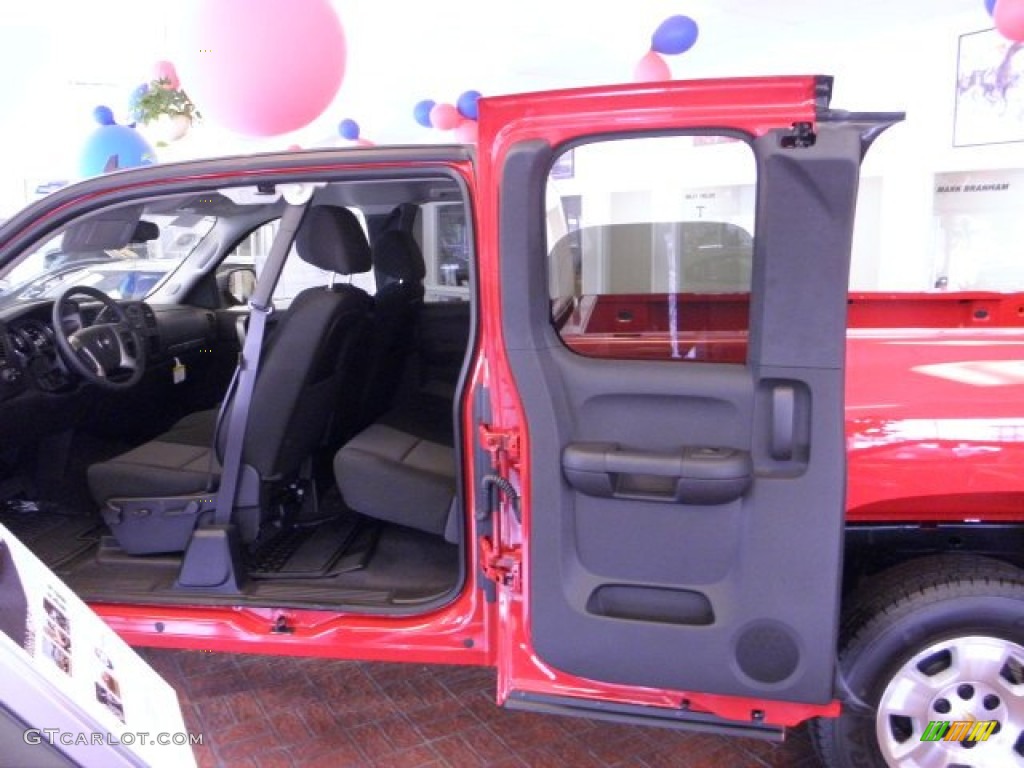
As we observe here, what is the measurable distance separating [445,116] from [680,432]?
6.07m

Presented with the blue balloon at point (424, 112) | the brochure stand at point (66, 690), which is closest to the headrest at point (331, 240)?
the brochure stand at point (66, 690)

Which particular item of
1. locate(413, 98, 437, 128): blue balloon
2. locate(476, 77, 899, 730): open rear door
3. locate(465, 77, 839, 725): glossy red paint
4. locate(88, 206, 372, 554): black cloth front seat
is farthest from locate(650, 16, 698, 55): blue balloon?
locate(465, 77, 839, 725): glossy red paint

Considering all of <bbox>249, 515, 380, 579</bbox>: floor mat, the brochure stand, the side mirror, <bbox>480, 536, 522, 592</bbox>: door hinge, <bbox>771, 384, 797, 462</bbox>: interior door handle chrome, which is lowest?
<bbox>249, 515, 380, 579</bbox>: floor mat

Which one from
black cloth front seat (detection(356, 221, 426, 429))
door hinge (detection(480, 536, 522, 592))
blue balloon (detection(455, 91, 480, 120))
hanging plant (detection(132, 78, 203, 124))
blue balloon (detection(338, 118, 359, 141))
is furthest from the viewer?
blue balloon (detection(338, 118, 359, 141))

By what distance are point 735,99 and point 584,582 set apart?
3.41 feet

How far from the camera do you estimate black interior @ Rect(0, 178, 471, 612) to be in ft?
8.25

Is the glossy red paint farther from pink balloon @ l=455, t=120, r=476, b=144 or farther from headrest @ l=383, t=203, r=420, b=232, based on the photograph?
pink balloon @ l=455, t=120, r=476, b=144

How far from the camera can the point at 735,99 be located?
1.61 m

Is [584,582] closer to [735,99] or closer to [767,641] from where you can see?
[767,641]

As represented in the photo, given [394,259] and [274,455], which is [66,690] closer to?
[274,455]

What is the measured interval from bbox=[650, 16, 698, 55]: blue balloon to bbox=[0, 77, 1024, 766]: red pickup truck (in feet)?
11.0

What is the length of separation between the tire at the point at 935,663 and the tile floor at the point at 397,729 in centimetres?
41

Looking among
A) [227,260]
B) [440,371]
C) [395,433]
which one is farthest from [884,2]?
[395,433]

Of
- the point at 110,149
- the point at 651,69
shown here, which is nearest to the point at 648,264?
the point at 651,69
